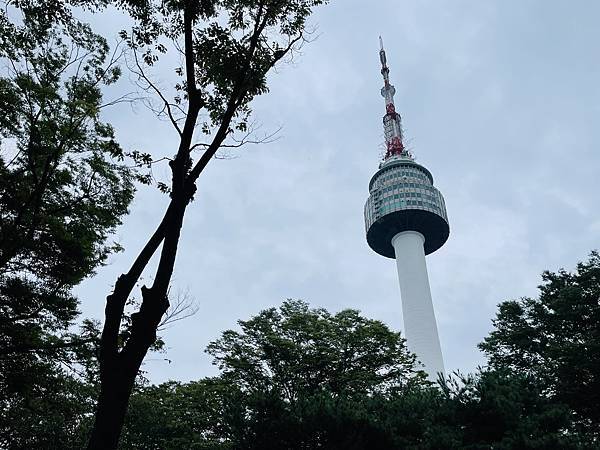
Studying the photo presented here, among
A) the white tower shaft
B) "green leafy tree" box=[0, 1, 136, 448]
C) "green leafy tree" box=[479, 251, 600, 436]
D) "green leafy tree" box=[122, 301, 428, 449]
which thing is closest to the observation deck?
the white tower shaft

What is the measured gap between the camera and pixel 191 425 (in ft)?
69.3

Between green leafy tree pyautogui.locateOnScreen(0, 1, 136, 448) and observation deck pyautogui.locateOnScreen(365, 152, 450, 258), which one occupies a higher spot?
observation deck pyautogui.locateOnScreen(365, 152, 450, 258)

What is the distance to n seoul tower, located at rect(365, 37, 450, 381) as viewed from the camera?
6575 cm

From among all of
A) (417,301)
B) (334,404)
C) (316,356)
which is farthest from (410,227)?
(334,404)

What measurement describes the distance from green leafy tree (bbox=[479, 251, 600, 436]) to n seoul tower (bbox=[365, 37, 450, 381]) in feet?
124

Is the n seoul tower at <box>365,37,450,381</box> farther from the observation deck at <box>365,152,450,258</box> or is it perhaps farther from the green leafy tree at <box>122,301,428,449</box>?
the green leafy tree at <box>122,301,428,449</box>

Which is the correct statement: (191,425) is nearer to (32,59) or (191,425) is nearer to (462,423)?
(462,423)

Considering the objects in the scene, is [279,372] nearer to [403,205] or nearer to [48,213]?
[48,213]

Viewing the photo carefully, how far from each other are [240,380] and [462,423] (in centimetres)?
1128

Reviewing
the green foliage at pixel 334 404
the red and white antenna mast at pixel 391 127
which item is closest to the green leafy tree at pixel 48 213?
the green foliage at pixel 334 404

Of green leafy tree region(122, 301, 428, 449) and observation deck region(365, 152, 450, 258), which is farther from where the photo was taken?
observation deck region(365, 152, 450, 258)

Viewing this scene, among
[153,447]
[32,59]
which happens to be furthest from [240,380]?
[32,59]

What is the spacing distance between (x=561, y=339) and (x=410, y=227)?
4738cm

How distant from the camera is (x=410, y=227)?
71.8 metres
